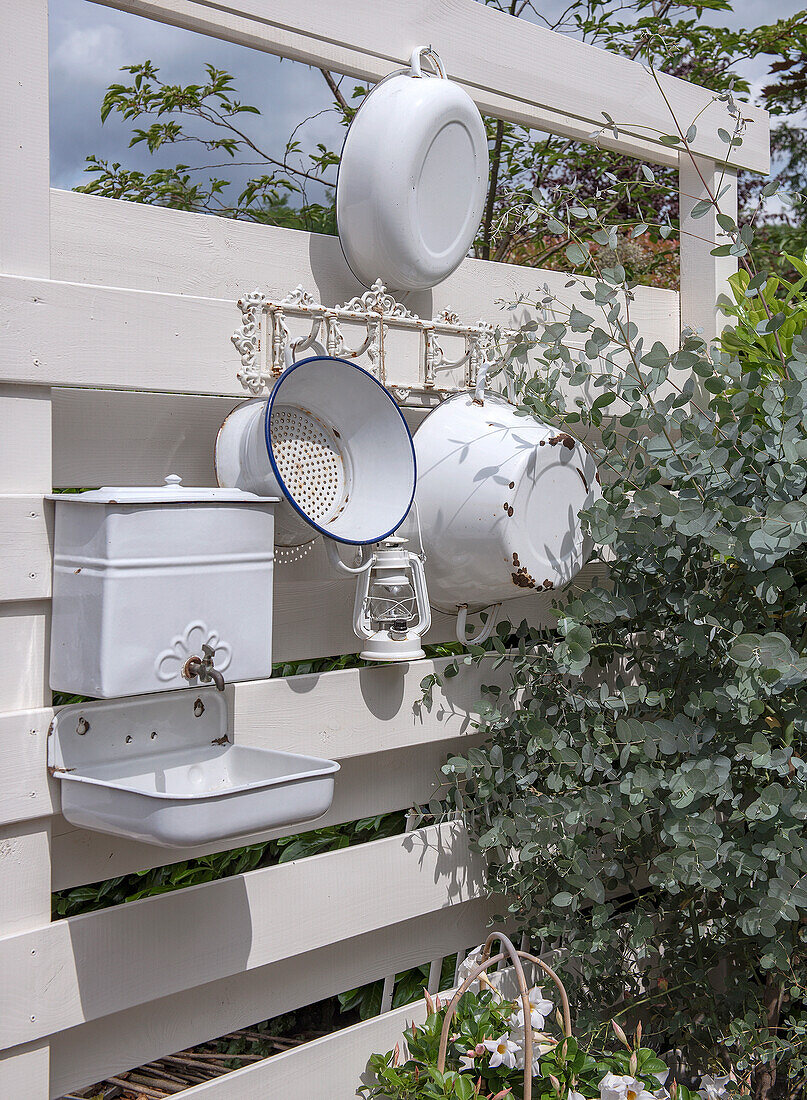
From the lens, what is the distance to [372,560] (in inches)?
57.9

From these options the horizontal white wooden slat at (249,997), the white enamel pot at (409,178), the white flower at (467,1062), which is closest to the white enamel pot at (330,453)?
the white enamel pot at (409,178)

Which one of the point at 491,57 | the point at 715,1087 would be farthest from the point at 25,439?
the point at 715,1087

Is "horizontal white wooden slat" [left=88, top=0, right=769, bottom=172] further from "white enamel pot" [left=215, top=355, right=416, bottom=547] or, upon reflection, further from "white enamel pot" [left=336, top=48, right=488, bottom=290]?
"white enamel pot" [left=215, top=355, right=416, bottom=547]

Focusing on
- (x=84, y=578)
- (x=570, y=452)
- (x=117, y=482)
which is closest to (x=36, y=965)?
(x=84, y=578)

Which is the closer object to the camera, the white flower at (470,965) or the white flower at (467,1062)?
the white flower at (467,1062)

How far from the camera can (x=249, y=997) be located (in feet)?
4.91

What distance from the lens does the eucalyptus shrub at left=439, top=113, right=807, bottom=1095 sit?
137cm

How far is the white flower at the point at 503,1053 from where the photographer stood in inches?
52.2

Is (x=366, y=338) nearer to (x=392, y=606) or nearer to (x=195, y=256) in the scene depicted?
Result: (x=195, y=256)

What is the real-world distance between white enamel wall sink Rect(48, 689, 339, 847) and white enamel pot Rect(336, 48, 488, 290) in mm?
719

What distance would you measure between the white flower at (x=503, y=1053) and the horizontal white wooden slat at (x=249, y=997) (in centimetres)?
34

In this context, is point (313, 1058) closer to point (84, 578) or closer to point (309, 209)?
point (84, 578)

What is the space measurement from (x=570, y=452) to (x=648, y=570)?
0.77 feet

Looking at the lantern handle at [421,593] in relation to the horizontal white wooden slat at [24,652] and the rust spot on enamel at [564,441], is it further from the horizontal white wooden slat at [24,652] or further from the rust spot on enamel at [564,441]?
the horizontal white wooden slat at [24,652]
